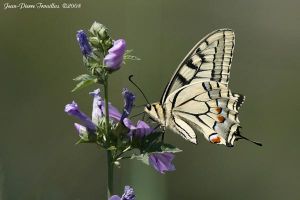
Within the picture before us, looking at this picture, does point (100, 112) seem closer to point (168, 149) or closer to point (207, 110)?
point (168, 149)

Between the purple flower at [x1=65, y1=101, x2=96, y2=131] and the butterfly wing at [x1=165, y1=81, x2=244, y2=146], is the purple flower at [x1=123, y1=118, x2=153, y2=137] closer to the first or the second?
the purple flower at [x1=65, y1=101, x2=96, y2=131]

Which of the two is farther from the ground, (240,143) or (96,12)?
(96,12)

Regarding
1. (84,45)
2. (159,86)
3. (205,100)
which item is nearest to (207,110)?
(205,100)

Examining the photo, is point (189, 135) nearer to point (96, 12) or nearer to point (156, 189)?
point (156, 189)

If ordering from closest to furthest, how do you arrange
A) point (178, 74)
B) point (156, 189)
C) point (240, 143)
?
point (178, 74) → point (156, 189) → point (240, 143)

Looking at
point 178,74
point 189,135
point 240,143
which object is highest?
point 178,74

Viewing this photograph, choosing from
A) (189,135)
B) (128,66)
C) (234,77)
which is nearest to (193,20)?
(234,77)

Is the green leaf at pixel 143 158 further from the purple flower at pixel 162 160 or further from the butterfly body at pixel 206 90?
the butterfly body at pixel 206 90

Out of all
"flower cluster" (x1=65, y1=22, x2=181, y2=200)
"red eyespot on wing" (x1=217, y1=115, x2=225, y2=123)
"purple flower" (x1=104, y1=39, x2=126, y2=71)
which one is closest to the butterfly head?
"flower cluster" (x1=65, y1=22, x2=181, y2=200)
